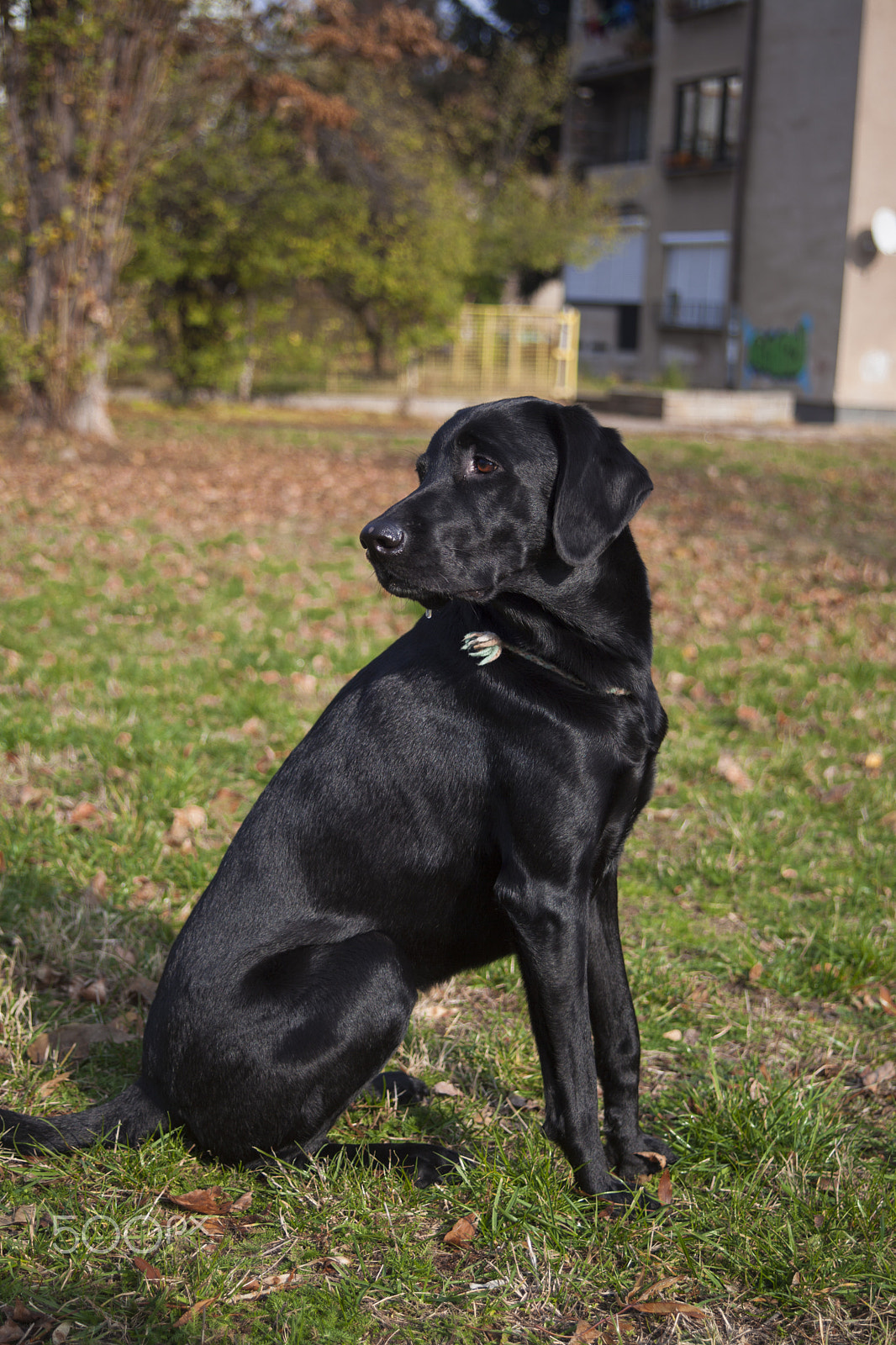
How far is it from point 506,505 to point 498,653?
33 centimetres

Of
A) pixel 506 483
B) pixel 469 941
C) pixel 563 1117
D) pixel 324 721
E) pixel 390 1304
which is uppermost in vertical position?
pixel 506 483

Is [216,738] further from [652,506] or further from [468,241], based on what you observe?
[468,241]

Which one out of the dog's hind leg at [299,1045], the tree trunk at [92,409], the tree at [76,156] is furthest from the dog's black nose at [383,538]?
the tree at [76,156]

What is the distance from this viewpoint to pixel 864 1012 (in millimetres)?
3150

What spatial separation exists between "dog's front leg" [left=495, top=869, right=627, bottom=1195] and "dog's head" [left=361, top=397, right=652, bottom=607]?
64cm

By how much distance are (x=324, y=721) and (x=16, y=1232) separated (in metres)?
1.20

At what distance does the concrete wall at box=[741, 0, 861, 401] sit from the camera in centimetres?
2373

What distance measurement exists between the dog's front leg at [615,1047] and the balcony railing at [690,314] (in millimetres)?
27618

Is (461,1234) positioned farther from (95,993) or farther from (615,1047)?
(95,993)

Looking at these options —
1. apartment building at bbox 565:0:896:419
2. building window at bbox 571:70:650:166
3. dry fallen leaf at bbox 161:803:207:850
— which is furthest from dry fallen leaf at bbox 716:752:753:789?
building window at bbox 571:70:650:166

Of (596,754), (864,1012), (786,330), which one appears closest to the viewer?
(596,754)

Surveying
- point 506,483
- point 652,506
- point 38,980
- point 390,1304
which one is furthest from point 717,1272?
point 652,506

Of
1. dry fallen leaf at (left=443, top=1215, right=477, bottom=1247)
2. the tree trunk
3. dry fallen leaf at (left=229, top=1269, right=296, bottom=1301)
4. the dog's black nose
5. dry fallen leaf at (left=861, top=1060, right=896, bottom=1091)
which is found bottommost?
dry fallen leaf at (left=229, top=1269, right=296, bottom=1301)

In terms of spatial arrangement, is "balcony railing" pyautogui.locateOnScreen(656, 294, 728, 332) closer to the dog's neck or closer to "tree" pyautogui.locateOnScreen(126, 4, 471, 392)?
"tree" pyautogui.locateOnScreen(126, 4, 471, 392)
